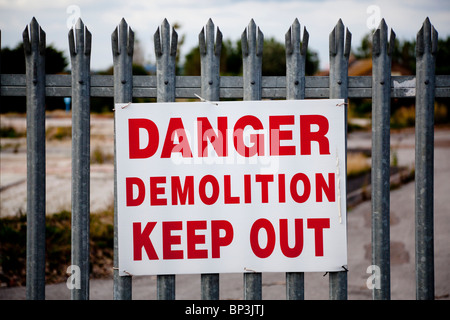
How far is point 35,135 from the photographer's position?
2.97m

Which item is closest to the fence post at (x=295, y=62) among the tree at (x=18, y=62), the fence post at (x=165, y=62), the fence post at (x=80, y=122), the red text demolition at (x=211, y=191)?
the red text demolition at (x=211, y=191)

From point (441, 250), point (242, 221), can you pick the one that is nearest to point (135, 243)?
point (242, 221)

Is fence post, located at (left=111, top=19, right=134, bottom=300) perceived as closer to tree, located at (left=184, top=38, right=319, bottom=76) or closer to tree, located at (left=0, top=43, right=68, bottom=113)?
tree, located at (left=0, top=43, right=68, bottom=113)

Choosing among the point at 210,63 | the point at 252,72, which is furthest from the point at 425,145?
the point at 210,63

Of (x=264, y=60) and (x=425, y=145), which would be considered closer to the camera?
(x=425, y=145)

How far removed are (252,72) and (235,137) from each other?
0.44m

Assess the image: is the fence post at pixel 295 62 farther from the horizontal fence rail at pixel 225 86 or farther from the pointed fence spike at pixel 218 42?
the pointed fence spike at pixel 218 42

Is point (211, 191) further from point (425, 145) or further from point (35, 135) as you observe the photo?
point (425, 145)

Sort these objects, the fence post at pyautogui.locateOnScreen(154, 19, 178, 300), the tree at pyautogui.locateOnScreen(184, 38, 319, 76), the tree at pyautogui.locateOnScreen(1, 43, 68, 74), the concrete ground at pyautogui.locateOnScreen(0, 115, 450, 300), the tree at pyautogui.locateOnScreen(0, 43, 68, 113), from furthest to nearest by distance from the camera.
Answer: the tree at pyautogui.locateOnScreen(184, 38, 319, 76) < the tree at pyautogui.locateOnScreen(1, 43, 68, 74) < the tree at pyautogui.locateOnScreen(0, 43, 68, 113) < the concrete ground at pyautogui.locateOnScreen(0, 115, 450, 300) < the fence post at pyautogui.locateOnScreen(154, 19, 178, 300)

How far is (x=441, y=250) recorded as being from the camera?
6148 mm

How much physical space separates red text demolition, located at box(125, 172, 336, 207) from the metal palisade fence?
0.38 meters

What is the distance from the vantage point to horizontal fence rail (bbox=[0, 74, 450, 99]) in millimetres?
2945

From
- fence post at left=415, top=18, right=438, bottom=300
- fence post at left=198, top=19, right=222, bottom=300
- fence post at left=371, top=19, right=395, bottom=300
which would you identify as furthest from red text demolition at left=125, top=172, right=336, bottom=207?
fence post at left=415, top=18, right=438, bottom=300
